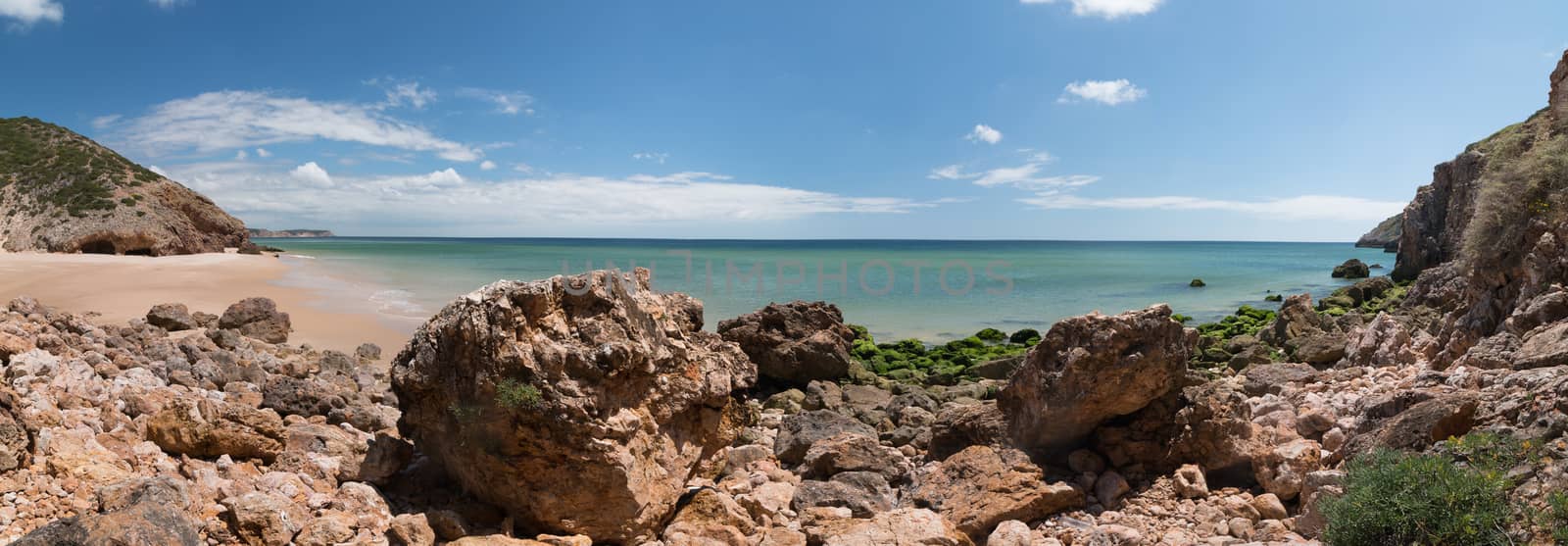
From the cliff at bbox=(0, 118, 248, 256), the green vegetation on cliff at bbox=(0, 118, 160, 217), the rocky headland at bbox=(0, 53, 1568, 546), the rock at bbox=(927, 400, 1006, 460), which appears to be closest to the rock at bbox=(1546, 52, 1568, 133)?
the rocky headland at bbox=(0, 53, 1568, 546)

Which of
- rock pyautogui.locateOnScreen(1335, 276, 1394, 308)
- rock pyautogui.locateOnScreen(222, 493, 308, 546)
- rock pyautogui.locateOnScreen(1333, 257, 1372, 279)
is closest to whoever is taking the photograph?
rock pyautogui.locateOnScreen(222, 493, 308, 546)

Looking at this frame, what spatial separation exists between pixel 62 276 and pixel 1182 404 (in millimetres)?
30895

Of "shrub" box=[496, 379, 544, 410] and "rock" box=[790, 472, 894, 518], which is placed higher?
"shrub" box=[496, 379, 544, 410]

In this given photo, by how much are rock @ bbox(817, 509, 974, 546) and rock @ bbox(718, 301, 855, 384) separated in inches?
281

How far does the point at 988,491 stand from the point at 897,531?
1.31 m

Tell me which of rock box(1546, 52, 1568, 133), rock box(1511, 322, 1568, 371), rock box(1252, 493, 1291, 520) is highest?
rock box(1546, 52, 1568, 133)

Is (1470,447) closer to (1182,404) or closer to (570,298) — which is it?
(1182,404)

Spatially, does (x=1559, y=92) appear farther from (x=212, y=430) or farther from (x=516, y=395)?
(x=212, y=430)

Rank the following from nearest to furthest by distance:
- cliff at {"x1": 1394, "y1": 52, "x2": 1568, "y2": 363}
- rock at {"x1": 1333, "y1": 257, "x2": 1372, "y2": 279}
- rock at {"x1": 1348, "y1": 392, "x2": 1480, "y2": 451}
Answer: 1. rock at {"x1": 1348, "y1": 392, "x2": 1480, "y2": 451}
2. cliff at {"x1": 1394, "y1": 52, "x2": 1568, "y2": 363}
3. rock at {"x1": 1333, "y1": 257, "x2": 1372, "y2": 279}

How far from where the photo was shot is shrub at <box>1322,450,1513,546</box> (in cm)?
407

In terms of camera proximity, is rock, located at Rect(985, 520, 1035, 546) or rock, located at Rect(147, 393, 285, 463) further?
rock, located at Rect(985, 520, 1035, 546)

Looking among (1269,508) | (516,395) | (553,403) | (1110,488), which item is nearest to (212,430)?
(516,395)

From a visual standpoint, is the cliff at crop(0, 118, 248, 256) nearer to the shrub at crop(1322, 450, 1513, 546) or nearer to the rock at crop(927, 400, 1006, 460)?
the rock at crop(927, 400, 1006, 460)

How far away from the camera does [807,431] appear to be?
8.56 meters
